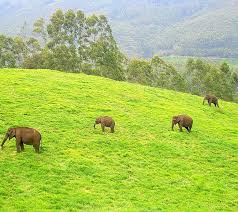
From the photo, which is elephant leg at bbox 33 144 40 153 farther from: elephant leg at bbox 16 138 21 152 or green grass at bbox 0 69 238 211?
elephant leg at bbox 16 138 21 152

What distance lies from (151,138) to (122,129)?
2.27 metres

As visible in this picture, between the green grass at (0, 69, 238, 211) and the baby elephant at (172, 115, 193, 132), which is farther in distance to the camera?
the baby elephant at (172, 115, 193, 132)

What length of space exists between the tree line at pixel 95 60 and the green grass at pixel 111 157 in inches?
1449

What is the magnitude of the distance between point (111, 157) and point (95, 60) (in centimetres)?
5803

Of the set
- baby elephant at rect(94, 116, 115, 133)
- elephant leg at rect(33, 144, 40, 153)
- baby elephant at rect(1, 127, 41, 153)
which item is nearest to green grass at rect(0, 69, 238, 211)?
elephant leg at rect(33, 144, 40, 153)

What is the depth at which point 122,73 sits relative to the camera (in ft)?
261

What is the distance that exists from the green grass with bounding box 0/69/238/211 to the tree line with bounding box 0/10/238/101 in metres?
36.8

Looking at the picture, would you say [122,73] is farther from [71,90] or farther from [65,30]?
[71,90]

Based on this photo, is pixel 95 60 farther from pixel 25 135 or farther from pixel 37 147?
pixel 25 135

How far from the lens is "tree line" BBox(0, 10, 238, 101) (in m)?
77.4

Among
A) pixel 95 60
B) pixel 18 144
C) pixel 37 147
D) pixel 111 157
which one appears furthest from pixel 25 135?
pixel 95 60

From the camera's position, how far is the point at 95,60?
263 feet

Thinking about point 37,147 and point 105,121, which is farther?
point 105,121

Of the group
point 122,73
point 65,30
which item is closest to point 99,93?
point 122,73
